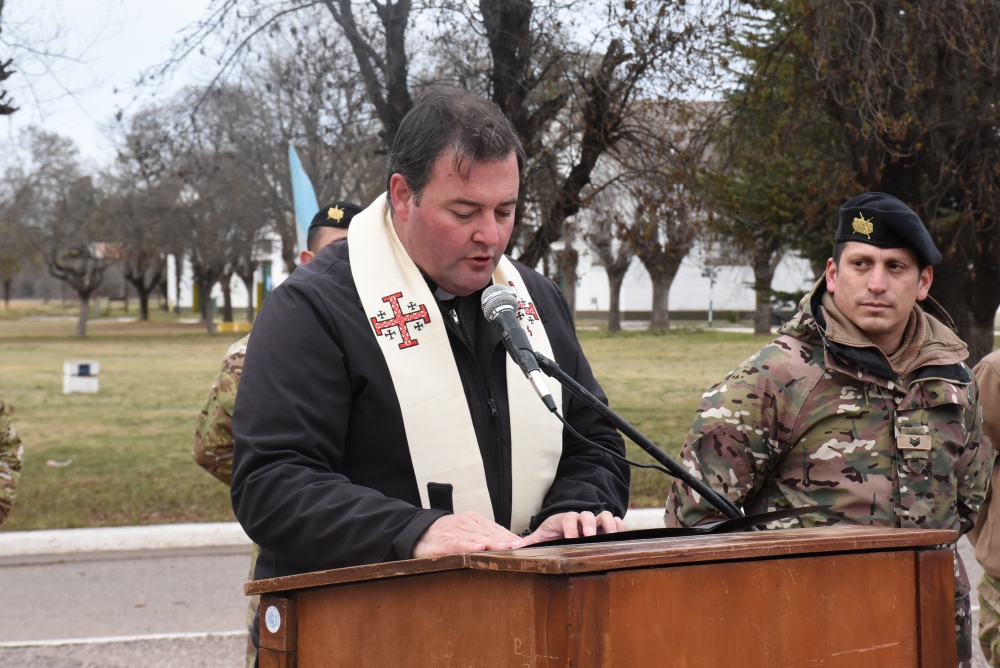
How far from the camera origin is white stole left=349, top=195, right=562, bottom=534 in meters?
2.47

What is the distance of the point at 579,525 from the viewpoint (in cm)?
234

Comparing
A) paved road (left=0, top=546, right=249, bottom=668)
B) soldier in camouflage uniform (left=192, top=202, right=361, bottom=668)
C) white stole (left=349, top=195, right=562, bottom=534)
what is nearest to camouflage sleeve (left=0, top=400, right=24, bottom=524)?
soldier in camouflage uniform (left=192, top=202, right=361, bottom=668)

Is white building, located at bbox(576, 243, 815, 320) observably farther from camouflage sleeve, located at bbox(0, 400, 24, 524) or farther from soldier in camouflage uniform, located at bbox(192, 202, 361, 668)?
camouflage sleeve, located at bbox(0, 400, 24, 524)

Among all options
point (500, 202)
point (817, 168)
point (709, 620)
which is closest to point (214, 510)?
point (817, 168)

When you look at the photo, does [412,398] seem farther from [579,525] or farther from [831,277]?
[831,277]

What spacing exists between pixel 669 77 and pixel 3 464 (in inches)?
285

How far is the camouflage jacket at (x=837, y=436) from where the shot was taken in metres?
3.26

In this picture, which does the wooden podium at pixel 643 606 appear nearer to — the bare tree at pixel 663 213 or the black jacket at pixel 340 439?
the black jacket at pixel 340 439

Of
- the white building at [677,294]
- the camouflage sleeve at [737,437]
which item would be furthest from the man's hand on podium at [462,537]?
the white building at [677,294]

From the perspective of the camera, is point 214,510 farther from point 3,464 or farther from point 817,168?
point 817,168

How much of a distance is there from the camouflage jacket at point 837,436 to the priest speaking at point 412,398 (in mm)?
662

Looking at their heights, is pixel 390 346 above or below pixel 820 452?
above

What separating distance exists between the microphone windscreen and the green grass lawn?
709 cm

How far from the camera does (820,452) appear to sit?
3.29 metres
